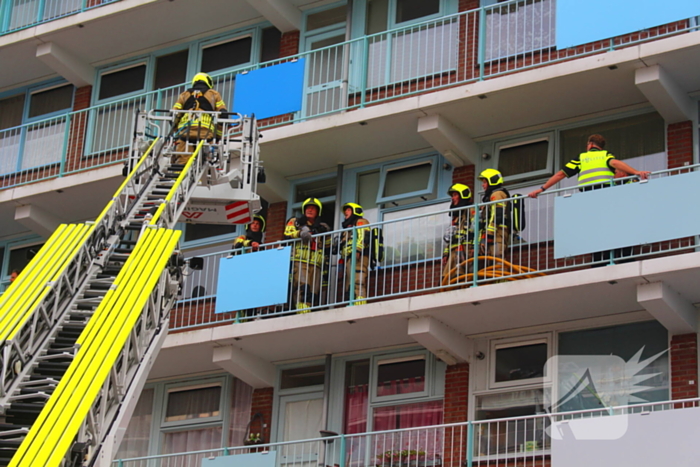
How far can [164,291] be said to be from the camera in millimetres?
13016

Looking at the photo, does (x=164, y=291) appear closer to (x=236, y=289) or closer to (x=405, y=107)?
(x=236, y=289)

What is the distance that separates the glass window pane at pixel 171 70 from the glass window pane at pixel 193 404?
5.32 meters

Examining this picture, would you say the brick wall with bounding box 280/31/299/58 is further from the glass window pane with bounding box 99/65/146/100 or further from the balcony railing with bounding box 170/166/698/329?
the balcony railing with bounding box 170/166/698/329

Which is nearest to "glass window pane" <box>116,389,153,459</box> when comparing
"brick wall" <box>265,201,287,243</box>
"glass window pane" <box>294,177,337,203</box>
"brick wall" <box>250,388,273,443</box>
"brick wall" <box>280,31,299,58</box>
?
"brick wall" <box>250,388,273,443</box>

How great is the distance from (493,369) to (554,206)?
226 centimetres

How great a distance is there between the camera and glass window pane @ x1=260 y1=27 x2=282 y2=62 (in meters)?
20.6

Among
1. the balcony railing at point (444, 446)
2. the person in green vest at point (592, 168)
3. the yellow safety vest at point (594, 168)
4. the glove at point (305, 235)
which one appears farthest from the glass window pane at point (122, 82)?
the yellow safety vest at point (594, 168)

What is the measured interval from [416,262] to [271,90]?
4.08 meters

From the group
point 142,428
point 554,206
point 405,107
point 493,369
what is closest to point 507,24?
point 405,107

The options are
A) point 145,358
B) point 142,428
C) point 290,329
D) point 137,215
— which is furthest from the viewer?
point 142,428

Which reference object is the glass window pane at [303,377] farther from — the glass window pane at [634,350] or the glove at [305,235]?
the glass window pane at [634,350]

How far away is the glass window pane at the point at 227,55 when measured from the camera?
20.9 meters

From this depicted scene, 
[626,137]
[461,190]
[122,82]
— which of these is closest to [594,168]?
[626,137]

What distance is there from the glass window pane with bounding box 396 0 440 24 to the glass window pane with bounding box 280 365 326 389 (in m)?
5.25
